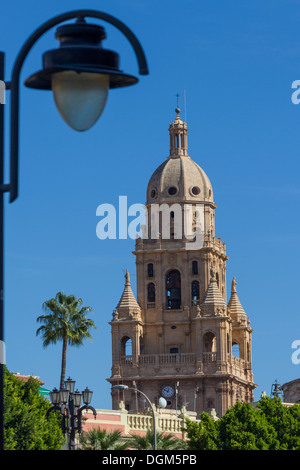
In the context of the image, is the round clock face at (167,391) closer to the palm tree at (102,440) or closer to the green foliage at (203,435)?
the green foliage at (203,435)

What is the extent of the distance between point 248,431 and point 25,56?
5885cm

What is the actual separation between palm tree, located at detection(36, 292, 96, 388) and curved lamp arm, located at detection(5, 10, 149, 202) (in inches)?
3141

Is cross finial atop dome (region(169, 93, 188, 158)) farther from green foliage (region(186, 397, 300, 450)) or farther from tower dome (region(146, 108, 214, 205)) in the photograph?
green foliage (region(186, 397, 300, 450))

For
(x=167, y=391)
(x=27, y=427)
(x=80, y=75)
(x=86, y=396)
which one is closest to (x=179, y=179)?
(x=167, y=391)

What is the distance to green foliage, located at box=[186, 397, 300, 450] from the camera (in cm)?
6781

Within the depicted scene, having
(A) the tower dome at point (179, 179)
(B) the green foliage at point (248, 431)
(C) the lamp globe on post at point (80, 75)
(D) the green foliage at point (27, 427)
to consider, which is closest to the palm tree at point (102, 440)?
(D) the green foliage at point (27, 427)

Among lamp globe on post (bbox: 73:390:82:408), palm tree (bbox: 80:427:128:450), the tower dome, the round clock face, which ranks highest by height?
the tower dome

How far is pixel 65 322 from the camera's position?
3617 inches

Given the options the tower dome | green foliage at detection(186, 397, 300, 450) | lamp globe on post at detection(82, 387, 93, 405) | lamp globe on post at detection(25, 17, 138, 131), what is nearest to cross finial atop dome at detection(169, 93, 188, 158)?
the tower dome

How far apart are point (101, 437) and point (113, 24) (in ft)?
145

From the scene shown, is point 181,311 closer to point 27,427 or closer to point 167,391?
point 167,391
